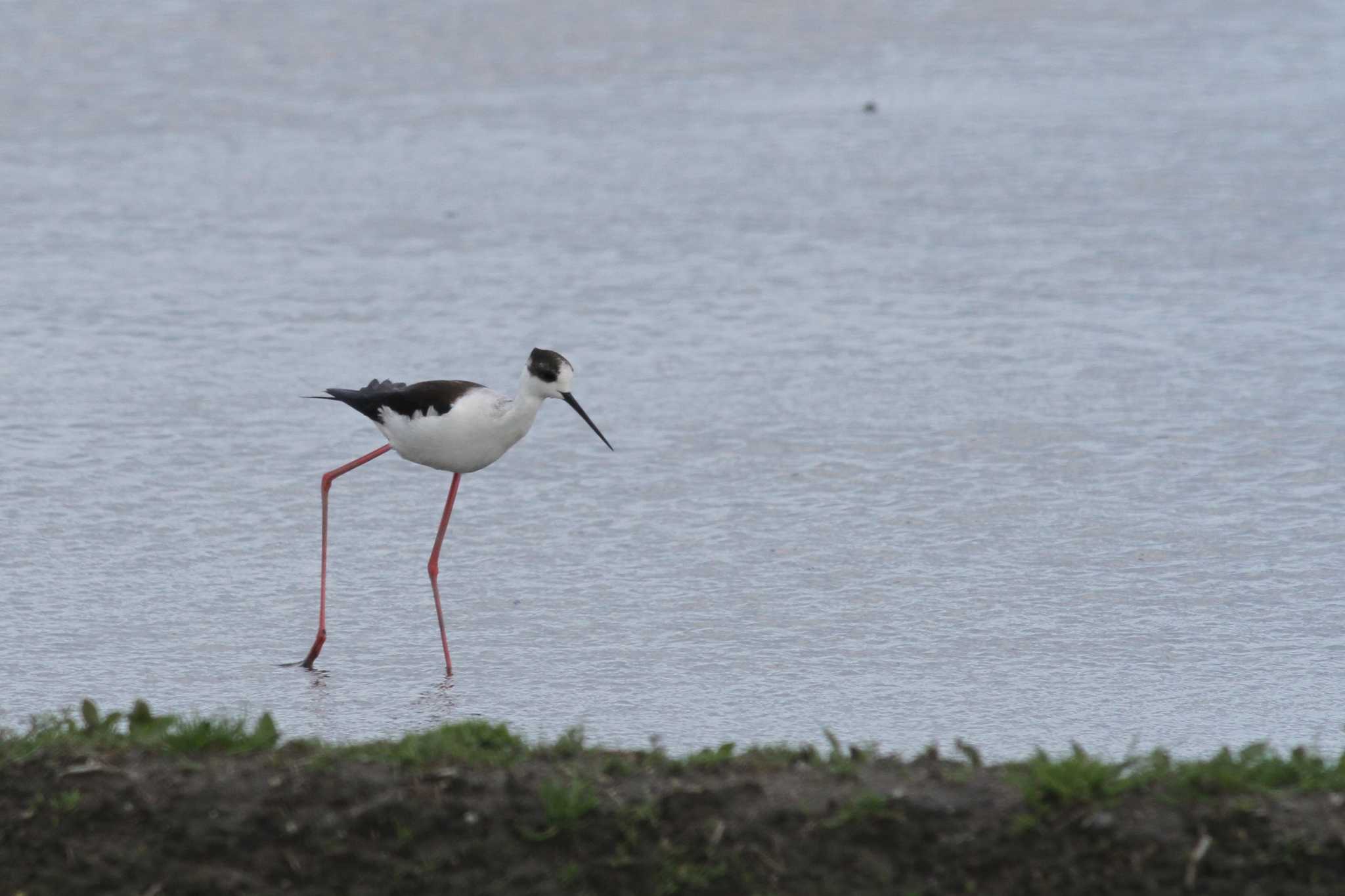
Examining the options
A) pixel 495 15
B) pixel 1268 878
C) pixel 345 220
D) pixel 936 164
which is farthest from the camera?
pixel 495 15

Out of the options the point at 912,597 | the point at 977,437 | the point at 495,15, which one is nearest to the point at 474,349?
the point at 977,437

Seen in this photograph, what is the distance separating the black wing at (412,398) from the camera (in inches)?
232

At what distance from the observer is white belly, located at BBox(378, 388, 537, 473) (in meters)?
5.88

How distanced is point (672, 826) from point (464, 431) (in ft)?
7.07

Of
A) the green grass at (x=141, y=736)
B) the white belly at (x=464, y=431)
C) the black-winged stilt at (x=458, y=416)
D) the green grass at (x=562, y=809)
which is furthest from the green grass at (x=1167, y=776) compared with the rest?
the white belly at (x=464, y=431)

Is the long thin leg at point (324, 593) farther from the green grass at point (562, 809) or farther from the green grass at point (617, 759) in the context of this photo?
the green grass at point (562, 809)

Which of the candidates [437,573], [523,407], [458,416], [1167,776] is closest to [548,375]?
[523,407]

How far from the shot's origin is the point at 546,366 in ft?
19.0

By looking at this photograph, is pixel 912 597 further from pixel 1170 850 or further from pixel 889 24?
pixel 889 24

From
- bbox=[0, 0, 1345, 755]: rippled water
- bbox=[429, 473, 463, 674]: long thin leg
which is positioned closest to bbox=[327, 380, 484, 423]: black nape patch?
bbox=[429, 473, 463, 674]: long thin leg

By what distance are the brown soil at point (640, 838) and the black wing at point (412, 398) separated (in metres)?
1.93

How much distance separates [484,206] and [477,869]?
7747 mm

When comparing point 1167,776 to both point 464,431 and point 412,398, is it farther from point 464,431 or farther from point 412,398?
point 412,398

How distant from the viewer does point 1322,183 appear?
1167 centimetres
